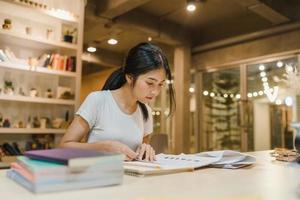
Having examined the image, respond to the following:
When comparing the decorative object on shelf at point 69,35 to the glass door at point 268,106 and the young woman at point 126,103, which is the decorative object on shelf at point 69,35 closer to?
the young woman at point 126,103

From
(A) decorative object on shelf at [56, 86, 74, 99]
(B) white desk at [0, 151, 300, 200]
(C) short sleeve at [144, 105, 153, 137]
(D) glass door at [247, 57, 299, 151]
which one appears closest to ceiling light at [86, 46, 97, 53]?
(D) glass door at [247, 57, 299, 151]

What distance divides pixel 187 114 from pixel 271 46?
1870 mm

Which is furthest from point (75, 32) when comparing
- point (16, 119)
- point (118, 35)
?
point (118, 35)

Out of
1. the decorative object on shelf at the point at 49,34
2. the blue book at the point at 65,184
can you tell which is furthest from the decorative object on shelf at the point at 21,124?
the blue book at the point at 65,184

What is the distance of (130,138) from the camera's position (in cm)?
161

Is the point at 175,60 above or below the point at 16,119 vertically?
above

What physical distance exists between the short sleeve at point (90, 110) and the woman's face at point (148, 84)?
0.21 m

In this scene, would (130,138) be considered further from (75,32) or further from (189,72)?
(189,72)

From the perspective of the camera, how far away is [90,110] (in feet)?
5.06

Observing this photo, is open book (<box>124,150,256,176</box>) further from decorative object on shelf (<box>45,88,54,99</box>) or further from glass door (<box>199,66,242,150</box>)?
glass door (<box>199,66,242,150</box>)

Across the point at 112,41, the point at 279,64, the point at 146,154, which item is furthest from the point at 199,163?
the point at 112,41

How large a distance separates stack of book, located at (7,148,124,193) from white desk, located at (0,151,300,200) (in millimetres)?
16

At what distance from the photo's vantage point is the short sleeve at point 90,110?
1.52 m

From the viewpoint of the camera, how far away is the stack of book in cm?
62
